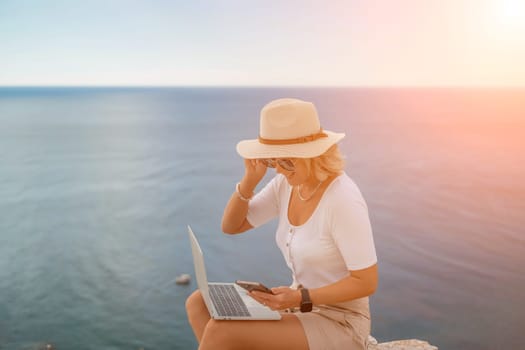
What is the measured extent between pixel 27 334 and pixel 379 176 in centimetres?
2509

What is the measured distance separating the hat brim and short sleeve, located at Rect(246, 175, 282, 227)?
469 millimetres

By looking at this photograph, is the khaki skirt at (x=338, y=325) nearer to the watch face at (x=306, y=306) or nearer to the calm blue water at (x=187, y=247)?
the watch face at (x=306, y=306)

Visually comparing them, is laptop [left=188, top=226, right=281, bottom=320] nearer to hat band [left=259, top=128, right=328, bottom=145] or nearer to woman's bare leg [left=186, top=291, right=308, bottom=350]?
woman's bare leg [left=186, top=291, right=308, bottom=350]

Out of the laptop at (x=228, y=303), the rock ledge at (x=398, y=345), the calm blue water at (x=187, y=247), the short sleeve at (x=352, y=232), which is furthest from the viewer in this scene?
the calm blue water at (x=187, y=247)

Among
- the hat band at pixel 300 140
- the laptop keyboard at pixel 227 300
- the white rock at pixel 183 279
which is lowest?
the white rock at pixel 183 279

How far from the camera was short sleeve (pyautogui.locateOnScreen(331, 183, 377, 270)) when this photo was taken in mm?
2541

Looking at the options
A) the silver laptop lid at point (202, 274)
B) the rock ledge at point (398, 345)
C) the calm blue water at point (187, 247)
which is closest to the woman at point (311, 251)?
the silver laptop lid at point (202, 274)

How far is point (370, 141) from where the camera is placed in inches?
2084

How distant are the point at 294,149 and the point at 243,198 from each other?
69 cm

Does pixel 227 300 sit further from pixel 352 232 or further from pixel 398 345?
pixel 398 345

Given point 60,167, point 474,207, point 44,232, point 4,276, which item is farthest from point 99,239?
point 60,167

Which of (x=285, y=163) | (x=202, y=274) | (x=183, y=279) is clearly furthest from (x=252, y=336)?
(x=183, y=279)

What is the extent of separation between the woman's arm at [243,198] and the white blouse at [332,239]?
289 mm

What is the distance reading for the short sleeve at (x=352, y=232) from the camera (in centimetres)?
254
